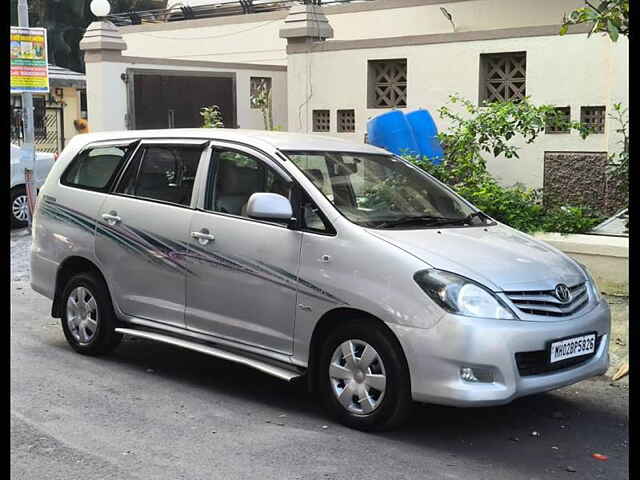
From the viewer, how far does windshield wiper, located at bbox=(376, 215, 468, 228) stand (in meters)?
5.49

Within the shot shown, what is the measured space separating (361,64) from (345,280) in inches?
282

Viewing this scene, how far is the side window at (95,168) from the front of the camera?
22.1ft

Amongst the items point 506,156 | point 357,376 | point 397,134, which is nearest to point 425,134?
point 397,134

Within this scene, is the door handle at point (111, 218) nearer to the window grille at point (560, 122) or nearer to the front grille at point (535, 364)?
the front grille at point (535, 364)

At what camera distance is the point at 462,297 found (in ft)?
15.8

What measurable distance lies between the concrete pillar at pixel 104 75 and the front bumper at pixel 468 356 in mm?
10713

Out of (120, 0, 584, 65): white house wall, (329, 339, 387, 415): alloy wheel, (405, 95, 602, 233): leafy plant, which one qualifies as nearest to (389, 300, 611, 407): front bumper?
(329, 339, 387, 415): alloy wheel

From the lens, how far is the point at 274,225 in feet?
18.3

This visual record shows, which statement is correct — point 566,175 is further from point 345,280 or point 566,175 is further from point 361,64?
point 345,280

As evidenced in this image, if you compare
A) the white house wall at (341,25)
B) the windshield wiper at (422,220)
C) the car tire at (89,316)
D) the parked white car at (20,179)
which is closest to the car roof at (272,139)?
the windshield wiper at (422,220)

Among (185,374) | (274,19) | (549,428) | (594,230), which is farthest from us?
(274,19)

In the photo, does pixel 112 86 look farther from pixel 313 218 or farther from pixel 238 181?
pixel 313 218

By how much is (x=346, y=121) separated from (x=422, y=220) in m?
6.66

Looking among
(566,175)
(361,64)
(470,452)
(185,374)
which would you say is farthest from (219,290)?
(361,64)
